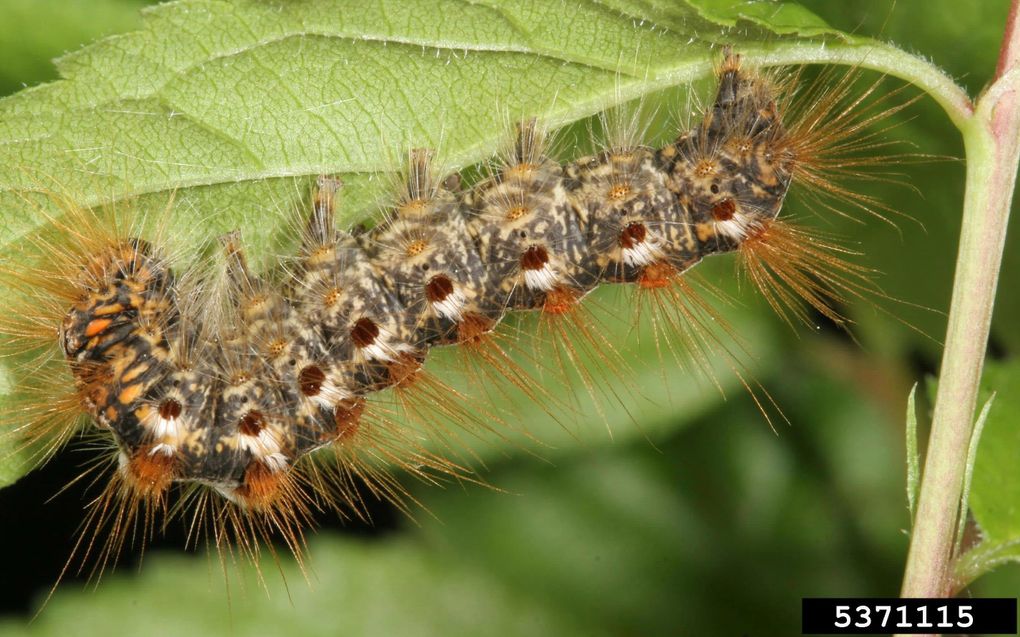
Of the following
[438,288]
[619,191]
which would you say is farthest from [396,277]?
[619,191]

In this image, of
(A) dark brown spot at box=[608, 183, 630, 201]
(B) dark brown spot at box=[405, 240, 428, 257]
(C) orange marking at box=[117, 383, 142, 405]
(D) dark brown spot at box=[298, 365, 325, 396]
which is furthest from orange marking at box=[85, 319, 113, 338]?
(A) dark brown spot at box=[608, 183, 630, 201]

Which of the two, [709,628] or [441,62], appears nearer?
[441,62]

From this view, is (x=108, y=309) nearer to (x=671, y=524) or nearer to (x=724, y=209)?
(x=724, y=209)

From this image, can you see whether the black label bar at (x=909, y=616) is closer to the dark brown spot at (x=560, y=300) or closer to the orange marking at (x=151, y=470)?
the dark brown spot at (x=560, y=300)

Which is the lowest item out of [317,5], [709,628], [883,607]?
[709,628]

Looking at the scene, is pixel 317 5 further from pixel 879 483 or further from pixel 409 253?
pixel 879 483

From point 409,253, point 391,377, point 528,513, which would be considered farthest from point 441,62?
point 528,513
